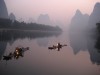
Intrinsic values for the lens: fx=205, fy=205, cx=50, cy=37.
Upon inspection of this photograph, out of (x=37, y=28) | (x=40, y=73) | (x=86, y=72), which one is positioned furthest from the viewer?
(x=37, y=28)

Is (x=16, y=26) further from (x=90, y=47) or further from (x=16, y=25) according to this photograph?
(x=90, y=47)

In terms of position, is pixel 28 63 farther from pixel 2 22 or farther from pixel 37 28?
pixel 37 28

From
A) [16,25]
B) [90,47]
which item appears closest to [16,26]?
[16,25]

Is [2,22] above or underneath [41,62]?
above

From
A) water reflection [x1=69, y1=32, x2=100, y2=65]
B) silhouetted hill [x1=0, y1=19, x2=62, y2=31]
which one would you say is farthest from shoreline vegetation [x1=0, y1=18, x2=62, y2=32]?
water reflection [x1=69, y1=32, x2=100, y2=65]

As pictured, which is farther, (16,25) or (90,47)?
(16,25)

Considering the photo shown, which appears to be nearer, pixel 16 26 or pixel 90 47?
pixel 90 47

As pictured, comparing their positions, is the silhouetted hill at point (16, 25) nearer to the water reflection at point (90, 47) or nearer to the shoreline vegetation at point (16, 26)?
the shoreline vegetation at point (16, 26)

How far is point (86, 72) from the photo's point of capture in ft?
91.2

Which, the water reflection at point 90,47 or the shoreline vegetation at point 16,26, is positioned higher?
the shoreline vegetation at point 16,26

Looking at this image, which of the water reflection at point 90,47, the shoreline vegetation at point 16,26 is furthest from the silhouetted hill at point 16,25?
the water reflection at point 90,47

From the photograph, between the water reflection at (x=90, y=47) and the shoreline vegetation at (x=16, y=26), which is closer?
the water reflection at (x=90, y=47)

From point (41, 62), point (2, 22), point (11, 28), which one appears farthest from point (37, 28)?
point (41, 62)

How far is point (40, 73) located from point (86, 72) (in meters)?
6.41
